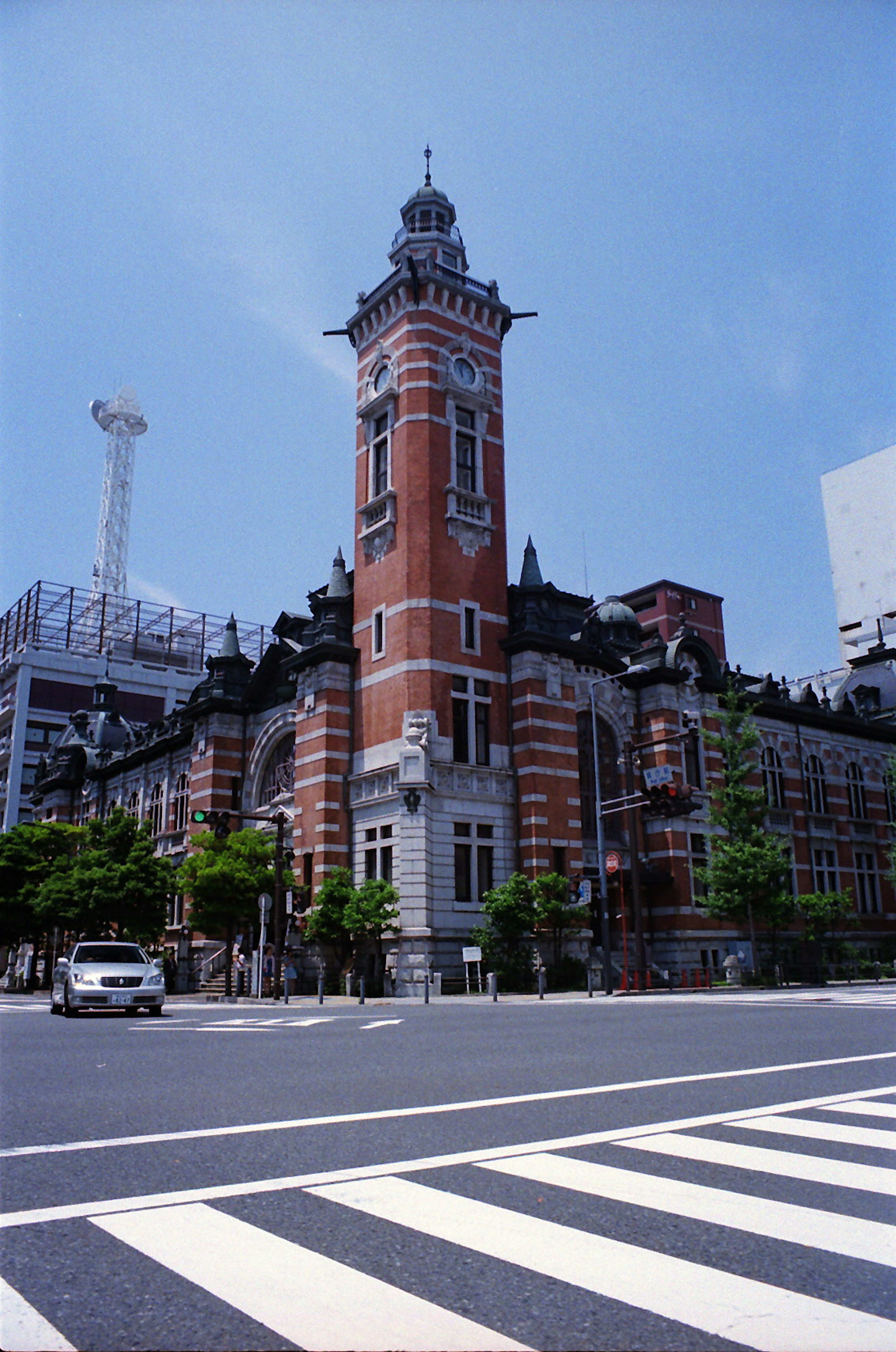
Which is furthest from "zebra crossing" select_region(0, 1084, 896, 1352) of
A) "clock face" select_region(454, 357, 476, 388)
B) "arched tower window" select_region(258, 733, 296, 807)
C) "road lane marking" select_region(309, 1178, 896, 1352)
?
"arched tower window" select_region(258, 733, 296, 807)

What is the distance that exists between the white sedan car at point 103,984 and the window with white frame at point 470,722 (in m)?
16.9

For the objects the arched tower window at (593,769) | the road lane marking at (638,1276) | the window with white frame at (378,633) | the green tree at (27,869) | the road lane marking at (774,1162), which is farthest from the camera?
the green tree at (27,869)

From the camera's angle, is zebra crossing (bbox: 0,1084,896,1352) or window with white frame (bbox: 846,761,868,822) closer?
zebra crossing (bbox: 0,1084,896,1352)

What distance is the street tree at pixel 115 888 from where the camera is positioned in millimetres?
40812

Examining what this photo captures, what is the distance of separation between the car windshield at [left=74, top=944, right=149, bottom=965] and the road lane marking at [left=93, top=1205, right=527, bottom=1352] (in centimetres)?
1888

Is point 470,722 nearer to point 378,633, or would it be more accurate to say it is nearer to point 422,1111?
point 378,633

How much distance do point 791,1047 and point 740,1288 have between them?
30.6 ft

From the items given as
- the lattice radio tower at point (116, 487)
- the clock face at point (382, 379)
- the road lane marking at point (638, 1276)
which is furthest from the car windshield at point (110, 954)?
the lattice radio tower at point (116, 487)

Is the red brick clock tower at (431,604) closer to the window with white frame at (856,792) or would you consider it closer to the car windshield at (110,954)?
the car windshield at (110,954)

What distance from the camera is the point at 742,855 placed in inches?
1508

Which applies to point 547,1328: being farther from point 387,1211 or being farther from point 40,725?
point 40,725

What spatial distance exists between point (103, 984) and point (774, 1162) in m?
17.8

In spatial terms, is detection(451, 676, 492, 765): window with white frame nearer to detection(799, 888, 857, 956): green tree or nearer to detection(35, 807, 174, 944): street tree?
detection(35, 807, 174, 944): street tree

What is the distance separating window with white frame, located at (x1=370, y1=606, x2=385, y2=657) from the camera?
38719mm
